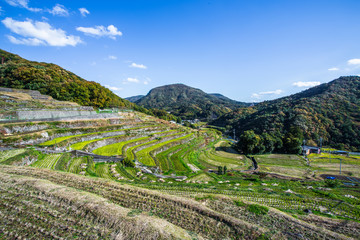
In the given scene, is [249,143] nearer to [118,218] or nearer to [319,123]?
[319,123]

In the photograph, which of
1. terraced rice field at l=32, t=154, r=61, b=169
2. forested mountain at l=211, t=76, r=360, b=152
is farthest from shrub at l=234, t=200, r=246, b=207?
forested mountain at l=211, t=76, r=360, b=152

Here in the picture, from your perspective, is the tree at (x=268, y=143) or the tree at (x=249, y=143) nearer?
the tree at (x=249, y=143)

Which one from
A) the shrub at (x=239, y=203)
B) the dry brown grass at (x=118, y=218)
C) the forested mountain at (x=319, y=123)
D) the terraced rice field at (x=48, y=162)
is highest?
the forested mountain at (x=319, y=123)

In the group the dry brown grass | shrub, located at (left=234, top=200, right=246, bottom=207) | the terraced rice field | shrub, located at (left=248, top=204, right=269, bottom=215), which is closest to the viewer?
the dry brown grass

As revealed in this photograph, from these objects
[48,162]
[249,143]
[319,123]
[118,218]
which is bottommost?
[249,143]

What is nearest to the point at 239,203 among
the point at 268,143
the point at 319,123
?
the point at 268,143

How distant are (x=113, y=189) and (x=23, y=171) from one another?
855 centimetres

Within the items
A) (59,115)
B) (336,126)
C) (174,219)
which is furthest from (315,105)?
(59,115)

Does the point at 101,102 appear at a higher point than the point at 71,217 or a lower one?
higher

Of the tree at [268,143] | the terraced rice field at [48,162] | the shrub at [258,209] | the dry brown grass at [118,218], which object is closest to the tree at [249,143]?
the tree at [268,143]

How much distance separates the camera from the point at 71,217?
8.26 metres

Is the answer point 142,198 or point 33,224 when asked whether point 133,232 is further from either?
point 33,224

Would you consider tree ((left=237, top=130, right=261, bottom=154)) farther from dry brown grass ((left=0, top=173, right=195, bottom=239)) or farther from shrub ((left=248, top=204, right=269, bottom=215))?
dry brown grass ((left=0, top=173, right=195, bottom=239))

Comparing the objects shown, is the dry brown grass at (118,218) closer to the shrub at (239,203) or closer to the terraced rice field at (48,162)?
the shrub at (239,203)
